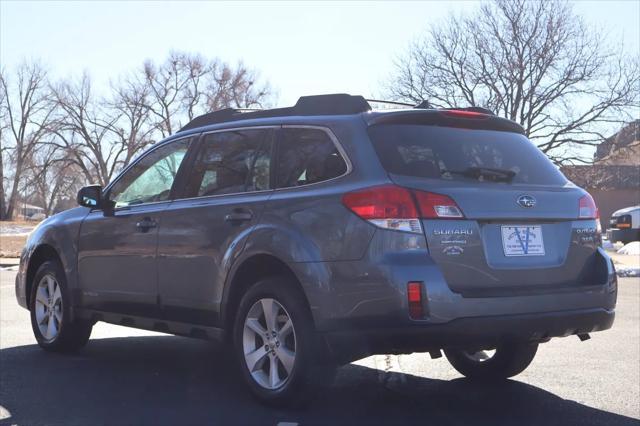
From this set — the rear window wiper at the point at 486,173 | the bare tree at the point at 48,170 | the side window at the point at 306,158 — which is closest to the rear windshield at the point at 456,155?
the rear window wiper at the point at 486,173

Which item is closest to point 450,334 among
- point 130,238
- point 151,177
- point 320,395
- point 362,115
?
point 320,395

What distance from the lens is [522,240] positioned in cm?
486

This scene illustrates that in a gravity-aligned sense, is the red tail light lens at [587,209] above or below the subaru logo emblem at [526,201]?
below

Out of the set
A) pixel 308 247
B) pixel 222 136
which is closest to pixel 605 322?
pixel 308 247

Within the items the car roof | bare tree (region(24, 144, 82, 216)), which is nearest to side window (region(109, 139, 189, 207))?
the car roof

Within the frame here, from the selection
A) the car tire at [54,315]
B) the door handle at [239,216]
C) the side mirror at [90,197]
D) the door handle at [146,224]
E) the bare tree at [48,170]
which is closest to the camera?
the door handle at [239,216]

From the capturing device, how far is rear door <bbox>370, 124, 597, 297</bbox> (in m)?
4.65

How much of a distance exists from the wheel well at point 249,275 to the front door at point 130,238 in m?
0.83

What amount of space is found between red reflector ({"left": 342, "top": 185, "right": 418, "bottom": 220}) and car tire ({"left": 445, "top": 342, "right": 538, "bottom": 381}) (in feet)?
5.31

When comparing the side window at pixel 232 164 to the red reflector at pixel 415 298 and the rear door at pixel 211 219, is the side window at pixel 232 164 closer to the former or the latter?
the rear door at pixel 211 219

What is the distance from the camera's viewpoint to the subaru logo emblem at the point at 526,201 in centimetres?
491

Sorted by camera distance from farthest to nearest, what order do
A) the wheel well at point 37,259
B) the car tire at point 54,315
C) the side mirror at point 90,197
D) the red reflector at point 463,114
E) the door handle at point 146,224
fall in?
the wheel well at point 37,259 → the car tire at point 54,315 → the side mirror at point 90,197 → the door handle at point 146,224 → the red reflector at point 463,114

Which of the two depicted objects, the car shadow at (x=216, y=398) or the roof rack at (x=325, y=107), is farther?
the roof rack at (x=325, y=107)

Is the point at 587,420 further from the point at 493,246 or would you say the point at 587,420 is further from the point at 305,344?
the point at 305,344
